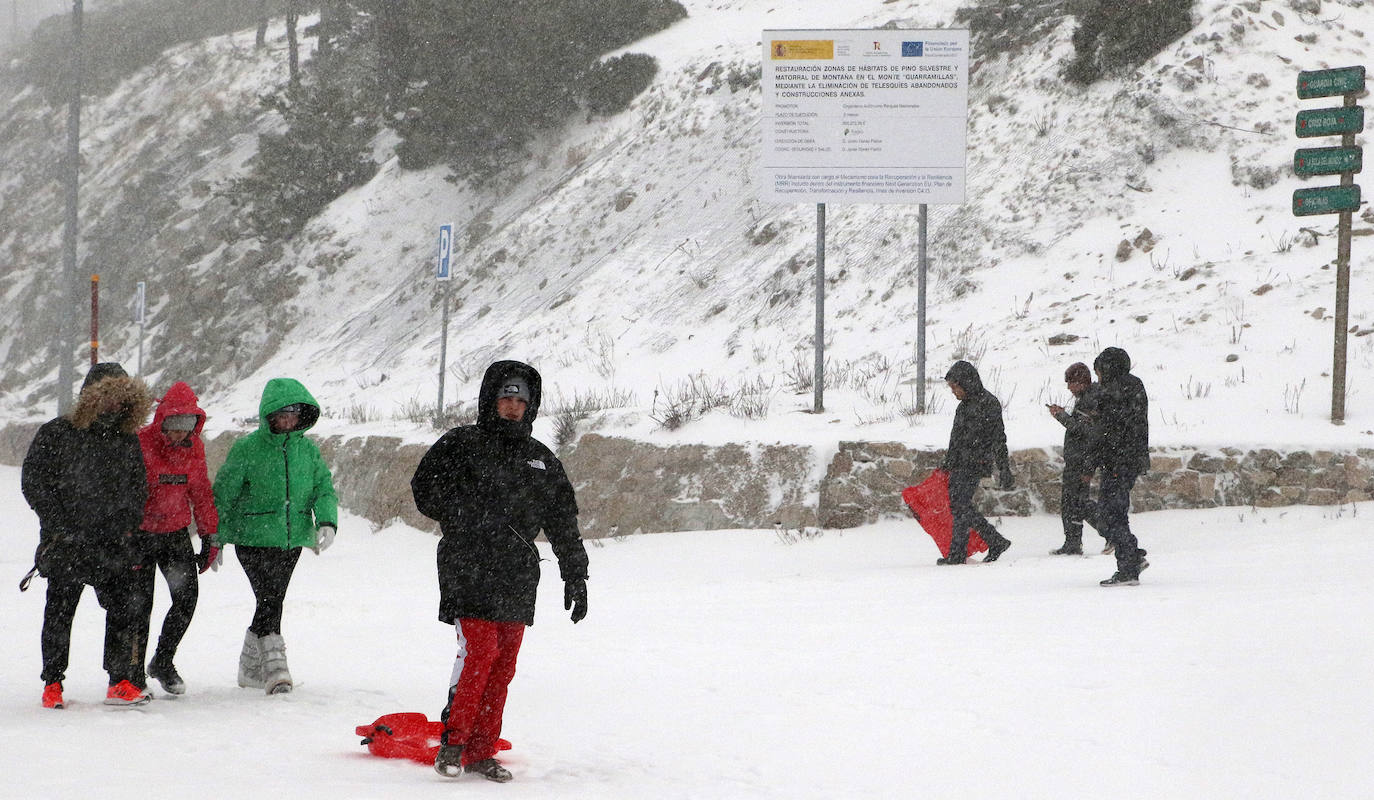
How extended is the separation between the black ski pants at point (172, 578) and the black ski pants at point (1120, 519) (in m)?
5.63

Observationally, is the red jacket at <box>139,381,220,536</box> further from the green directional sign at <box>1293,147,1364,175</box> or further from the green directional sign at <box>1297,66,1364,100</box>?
the green directional sign at <box>1297,66,1364,100</box>

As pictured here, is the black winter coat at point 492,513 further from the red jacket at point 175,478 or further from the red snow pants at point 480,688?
the red jacket at point 175,478

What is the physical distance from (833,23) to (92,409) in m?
22.1

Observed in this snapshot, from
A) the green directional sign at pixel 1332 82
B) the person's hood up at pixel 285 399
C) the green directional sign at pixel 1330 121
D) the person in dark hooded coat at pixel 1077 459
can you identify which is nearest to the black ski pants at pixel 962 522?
the person in dark hooded coat at pixel 1077 459

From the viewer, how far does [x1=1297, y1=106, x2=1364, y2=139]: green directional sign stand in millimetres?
10945

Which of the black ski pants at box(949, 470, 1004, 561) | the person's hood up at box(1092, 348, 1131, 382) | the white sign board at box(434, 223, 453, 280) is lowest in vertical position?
the black ski pants at box(949, 470, 1004, 561)

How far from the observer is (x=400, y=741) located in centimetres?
468

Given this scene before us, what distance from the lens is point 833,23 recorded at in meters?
25.4

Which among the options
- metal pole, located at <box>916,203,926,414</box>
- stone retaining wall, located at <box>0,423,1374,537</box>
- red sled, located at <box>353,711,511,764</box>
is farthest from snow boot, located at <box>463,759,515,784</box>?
metal pole, located at <box>916,203,926,414</box>

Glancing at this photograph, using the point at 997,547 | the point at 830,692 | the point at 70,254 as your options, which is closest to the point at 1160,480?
the point at 997,547

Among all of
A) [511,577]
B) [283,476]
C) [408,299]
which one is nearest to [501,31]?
[408,299]

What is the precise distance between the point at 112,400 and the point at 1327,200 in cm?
1019

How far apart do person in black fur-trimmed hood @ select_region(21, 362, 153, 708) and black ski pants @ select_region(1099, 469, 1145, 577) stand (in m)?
5.88

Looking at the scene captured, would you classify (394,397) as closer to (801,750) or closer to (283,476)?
(283,476)
